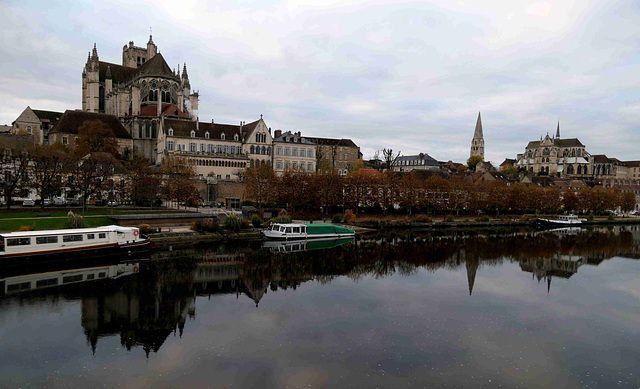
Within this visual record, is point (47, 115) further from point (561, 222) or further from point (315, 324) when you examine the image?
point (561, 222)

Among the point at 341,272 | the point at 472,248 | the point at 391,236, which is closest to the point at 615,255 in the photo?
the point at 472,248

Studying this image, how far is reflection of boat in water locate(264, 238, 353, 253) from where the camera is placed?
113 ft

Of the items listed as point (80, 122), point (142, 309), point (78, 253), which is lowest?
point (142, 309)

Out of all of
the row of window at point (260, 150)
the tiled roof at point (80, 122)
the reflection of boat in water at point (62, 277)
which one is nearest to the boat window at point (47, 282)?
the reflection of boat in water at point (62, 277)

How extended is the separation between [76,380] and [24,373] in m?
1.79

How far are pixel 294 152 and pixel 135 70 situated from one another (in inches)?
1836

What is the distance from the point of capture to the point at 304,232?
40.3m

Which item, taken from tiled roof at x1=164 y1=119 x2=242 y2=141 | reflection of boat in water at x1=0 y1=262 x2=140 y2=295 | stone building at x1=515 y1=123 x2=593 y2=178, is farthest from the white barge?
stone building at x1=515 y1=123 x2=593 y2=178

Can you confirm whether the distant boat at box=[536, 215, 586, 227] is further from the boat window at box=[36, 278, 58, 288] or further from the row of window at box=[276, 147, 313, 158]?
the boat window at box=[36, 278, 58, 288]

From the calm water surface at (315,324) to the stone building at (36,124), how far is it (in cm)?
6296

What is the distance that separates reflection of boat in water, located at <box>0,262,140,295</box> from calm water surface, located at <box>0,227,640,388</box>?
6.3 inches

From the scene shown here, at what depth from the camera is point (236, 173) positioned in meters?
65.9

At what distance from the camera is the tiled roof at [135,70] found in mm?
80000

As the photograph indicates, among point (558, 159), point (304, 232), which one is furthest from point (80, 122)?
point (558, 159)
